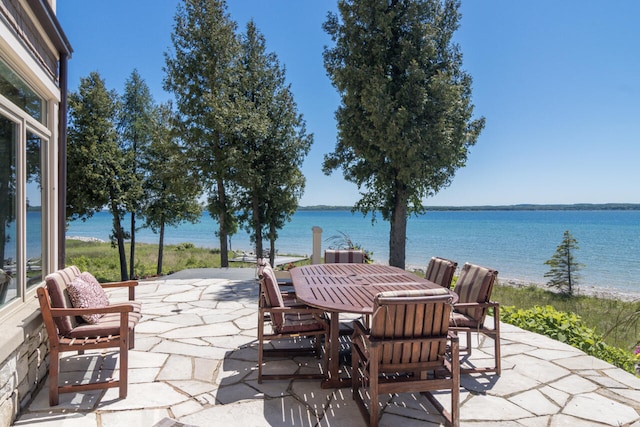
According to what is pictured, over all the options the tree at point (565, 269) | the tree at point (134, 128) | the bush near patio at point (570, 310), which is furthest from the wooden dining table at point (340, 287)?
the tree at point (565, 269)

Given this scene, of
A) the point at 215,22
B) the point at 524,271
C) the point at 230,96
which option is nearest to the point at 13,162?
the point at 230,96

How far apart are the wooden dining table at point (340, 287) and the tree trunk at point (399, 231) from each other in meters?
4.01

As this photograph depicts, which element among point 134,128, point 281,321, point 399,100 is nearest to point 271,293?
point 281,321

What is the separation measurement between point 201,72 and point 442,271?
903cm

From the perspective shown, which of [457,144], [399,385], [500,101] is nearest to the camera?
[399,385]

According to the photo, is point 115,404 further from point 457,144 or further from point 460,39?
point 460,39

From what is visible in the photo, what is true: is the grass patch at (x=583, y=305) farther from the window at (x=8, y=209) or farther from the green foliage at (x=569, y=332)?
the window at (x=8, y=209)

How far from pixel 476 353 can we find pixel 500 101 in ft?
43.1

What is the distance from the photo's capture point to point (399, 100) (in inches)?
297

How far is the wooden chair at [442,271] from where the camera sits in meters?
3.67

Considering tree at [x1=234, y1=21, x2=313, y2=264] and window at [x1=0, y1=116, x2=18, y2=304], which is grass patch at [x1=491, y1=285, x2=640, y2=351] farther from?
window at [x1=0, y1=116, x2=18, y2=304]

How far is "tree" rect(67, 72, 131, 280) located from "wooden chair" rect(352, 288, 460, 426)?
11039 millimetres

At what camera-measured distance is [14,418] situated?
2.36 m

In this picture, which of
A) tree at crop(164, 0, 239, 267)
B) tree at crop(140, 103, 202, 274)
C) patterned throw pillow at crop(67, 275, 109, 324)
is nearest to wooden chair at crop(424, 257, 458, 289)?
patterned throw pillow at crop(67, 275, 109, 324)
